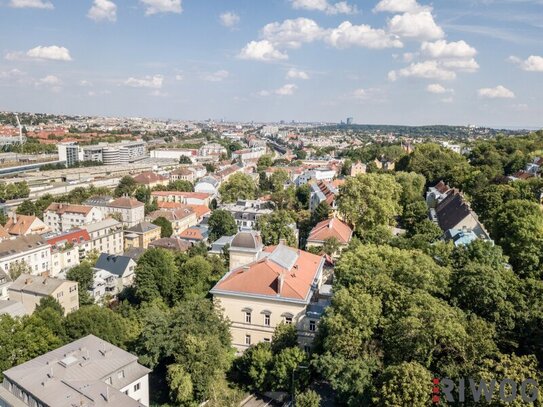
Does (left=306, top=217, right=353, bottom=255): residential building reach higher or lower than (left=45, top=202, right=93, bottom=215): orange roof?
higher

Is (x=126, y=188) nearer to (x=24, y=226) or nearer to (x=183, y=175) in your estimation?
(x=183, y=175)

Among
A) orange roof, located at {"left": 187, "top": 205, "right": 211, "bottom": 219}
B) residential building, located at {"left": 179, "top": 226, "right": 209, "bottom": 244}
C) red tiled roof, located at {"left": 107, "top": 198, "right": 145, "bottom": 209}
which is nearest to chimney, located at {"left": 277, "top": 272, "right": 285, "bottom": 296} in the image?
residential building, located at {"left": 179, "top": 226, "right": 209, "bottom": 244}

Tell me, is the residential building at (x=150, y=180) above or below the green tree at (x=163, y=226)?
above

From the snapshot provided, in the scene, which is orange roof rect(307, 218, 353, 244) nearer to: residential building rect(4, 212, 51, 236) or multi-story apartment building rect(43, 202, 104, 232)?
multi-story apartment building rect(43, 202, 104, 232)

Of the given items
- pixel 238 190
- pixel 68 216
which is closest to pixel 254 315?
pixel 68 216

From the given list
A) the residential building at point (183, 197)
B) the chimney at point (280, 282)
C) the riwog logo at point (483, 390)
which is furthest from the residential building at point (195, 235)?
the riwog logo at point (483, 390)

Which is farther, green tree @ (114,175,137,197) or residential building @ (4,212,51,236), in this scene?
green tree @ (114,175,137,197)

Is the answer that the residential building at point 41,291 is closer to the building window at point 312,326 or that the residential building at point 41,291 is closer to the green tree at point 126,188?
the building window at point 312,326
